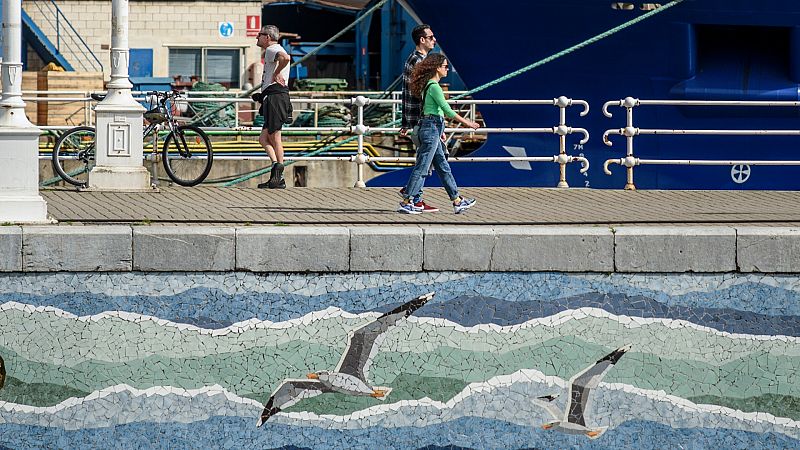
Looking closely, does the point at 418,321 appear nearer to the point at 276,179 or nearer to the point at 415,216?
the point at 415,216

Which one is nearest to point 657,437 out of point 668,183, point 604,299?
point 604,299

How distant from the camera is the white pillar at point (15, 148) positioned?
873 cm

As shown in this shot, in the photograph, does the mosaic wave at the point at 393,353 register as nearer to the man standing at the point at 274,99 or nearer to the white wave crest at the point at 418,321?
the white wave crest at the point at 418,321

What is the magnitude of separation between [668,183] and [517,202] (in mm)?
4547

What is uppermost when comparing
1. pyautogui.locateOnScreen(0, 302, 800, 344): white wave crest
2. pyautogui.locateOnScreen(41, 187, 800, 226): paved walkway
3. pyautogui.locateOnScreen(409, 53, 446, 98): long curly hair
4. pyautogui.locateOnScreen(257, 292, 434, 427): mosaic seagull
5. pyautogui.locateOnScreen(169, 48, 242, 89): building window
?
pyautogui.locateOnScreen(169, 48, 242, 89): building window

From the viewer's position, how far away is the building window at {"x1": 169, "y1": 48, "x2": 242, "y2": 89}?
1227 inches

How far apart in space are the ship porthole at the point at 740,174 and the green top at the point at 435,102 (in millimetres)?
6084

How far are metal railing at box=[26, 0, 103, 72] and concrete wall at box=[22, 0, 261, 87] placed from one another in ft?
0.42

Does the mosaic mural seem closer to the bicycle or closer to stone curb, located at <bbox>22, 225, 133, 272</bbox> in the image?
stone curb, located at <bbox>22, 225, 133, 272</bbox>

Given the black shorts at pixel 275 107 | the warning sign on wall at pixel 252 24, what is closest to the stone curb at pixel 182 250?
the black shorts at pixel 275 107

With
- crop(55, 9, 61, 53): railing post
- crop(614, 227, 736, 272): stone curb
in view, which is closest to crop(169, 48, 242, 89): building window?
crop(55, 9, 61, 53): railing post

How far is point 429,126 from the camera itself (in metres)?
10.0

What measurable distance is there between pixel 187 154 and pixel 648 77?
5.14 m

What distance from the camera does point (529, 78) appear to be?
1595 centimetres
